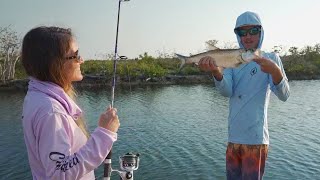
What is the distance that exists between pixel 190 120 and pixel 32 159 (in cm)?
1611

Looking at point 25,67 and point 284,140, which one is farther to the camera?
point 284,140

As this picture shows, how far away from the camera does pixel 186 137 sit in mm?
14258

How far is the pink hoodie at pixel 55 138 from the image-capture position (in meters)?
1.88

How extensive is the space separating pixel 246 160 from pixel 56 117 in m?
2.39

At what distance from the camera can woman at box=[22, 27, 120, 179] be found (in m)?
1.89

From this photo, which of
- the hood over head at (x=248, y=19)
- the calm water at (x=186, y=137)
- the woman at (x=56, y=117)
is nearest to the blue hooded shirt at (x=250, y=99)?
the hood over head at (x=248, y=19)

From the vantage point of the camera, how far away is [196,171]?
410 inches

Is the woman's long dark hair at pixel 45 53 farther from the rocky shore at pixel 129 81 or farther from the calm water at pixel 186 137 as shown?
the rocky shore at pixel 129 81

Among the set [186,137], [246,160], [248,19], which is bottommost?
[186,137]

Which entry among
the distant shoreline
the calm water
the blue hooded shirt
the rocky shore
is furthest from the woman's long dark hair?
the rocky shore

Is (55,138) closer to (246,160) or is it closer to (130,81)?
(246,160)

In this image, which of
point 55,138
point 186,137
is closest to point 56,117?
point 55,138

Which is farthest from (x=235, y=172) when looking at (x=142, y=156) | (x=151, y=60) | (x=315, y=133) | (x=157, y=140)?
(x=151, y=60)

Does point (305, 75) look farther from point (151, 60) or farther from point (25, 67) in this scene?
point (25, 67)
